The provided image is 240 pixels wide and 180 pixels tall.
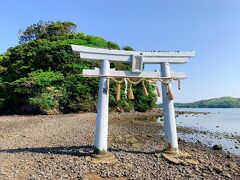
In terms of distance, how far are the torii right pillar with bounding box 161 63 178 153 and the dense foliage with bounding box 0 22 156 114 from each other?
21894 millimetres

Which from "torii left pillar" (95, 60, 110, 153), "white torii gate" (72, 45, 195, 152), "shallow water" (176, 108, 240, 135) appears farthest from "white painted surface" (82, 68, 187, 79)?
"shallow water" (176, 108, 240, 135)

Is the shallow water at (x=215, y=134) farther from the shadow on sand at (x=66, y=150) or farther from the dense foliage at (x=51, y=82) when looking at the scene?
the dense foliage at (x=51, y=82)

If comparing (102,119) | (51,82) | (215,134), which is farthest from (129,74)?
(51,82)

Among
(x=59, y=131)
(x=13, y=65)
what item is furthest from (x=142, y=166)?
(x=13, y=65)

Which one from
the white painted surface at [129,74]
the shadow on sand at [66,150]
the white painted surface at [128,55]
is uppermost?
the white painted surface at [128,55]

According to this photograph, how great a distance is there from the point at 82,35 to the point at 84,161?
37.5m

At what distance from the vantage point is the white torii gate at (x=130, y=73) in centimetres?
1328

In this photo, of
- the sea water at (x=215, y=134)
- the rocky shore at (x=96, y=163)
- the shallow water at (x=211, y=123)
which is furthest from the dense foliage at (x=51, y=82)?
the rocky shore at (x=96, y=163)

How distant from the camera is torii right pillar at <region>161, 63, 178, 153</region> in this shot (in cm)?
1410

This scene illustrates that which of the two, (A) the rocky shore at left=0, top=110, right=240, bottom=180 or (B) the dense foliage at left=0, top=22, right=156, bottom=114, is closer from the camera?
(A) the rocky shore at left=0, top=110, right=240, bottom=180

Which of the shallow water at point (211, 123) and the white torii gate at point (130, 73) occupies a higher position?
the white torii gate at point (130, 73)

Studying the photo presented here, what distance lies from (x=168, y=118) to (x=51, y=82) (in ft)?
87.2

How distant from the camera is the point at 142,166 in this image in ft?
39.7

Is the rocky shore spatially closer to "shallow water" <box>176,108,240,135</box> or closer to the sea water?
the sea water
